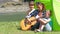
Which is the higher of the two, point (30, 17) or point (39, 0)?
point (39, 0)

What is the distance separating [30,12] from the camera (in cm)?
827

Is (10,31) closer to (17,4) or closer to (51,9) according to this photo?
(51,9)

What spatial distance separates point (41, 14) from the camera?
8008mm

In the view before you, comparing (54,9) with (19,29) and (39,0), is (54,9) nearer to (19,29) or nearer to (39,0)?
(39,0)

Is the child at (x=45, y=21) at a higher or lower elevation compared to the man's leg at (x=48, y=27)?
higher

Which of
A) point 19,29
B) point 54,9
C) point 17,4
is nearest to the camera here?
point 54,9

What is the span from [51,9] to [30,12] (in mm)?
770

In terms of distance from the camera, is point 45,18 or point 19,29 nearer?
point 45,18

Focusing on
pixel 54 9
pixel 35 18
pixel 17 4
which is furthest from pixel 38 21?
pixel 17 4

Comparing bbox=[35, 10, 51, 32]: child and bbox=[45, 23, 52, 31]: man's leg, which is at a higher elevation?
bbox=[35, 10, 51, 32]: child

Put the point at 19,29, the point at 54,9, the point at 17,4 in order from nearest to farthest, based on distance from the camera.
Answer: the point at 54,9 → the point at 19,29 → the point at 17,4

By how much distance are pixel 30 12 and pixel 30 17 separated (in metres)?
0.19

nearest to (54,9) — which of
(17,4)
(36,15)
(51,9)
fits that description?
(51,9)

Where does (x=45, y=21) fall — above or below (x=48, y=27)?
above
